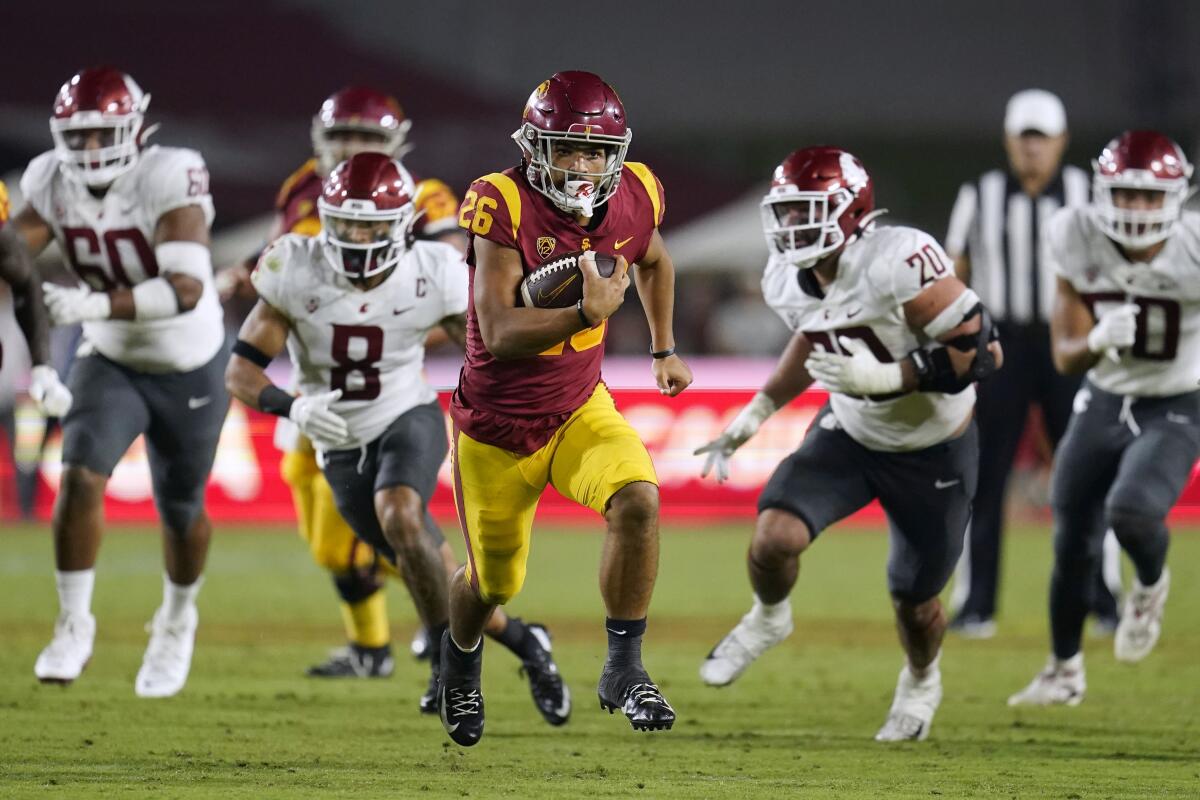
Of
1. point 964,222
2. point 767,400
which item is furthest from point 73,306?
point 964,222

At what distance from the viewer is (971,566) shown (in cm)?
769

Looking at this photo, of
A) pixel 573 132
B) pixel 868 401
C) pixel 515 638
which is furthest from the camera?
pixel 515 638

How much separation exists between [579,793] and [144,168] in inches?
111

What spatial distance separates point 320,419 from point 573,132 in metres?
1.44

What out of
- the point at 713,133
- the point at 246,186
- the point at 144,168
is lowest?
the point at 713,133

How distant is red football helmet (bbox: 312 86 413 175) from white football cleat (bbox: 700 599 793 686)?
242 centimetres

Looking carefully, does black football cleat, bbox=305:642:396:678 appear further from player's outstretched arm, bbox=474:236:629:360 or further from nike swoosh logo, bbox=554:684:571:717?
player's outstretched arm, bbox=474:236:629:360

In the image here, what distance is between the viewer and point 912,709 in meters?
5.35

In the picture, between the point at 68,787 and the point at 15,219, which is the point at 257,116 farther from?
the point at 68,787

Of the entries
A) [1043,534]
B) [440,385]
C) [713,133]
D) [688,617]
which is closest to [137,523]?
[440,385]

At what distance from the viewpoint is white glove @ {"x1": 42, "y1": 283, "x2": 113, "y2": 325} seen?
18.8 ft

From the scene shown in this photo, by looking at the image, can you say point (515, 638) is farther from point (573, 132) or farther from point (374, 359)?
point (573, 132)

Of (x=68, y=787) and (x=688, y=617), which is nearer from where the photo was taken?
(x=68, y=787)

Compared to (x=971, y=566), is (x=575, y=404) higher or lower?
higher
